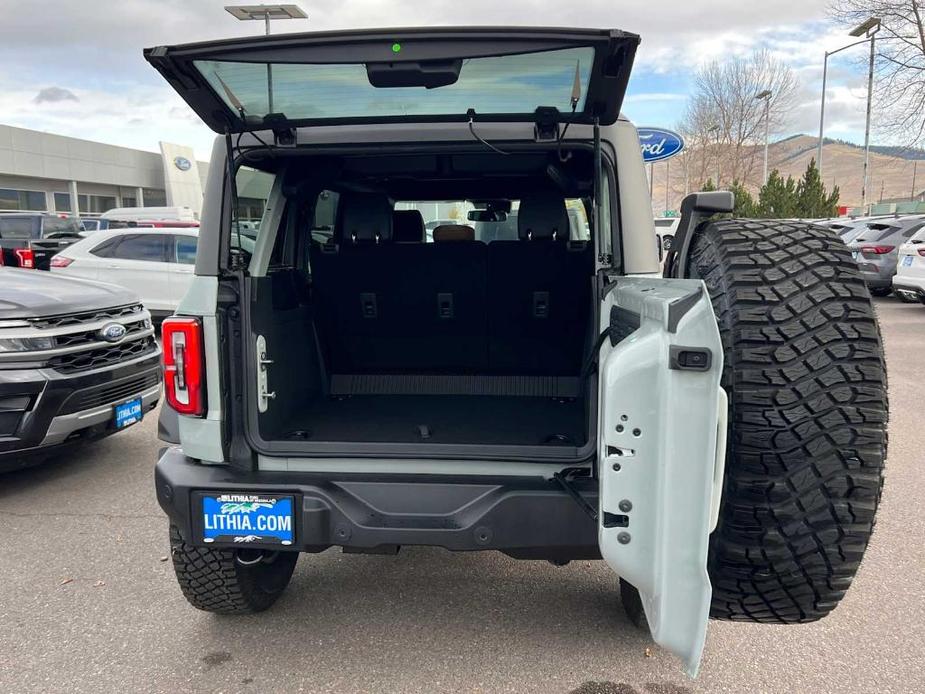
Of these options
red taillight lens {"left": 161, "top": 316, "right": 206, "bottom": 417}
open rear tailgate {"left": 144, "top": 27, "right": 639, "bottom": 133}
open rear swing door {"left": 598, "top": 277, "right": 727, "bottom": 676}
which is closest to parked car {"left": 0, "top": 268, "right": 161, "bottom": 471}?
red taillight lens {"left": 161, "top": 316, "right": 206, "bottom": 417}

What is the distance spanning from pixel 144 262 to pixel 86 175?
130 feet

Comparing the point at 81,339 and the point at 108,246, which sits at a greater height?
the point at 108,246

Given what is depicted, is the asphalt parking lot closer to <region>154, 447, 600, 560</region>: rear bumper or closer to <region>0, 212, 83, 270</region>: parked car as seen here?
<region>154, 447, 600, 560</region>: rear bumper

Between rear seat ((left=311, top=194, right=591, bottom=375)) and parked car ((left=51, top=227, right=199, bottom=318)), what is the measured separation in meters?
6.80

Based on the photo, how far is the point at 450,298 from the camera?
3.89 metres

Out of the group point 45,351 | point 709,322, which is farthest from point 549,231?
point 45,351

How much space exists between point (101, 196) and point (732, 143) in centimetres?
3870

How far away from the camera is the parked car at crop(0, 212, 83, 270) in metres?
11.0

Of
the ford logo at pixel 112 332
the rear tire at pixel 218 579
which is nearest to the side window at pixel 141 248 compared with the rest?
the ford logo at pixel 112 332

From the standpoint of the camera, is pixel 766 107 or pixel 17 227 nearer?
pixel 17 227

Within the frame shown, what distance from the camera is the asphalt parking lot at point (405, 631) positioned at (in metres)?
2.65

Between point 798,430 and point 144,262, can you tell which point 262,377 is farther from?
point 144,262

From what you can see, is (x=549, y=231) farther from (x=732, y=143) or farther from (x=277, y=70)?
(x=732, y=143)

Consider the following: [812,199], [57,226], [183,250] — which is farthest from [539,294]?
[812,199]
